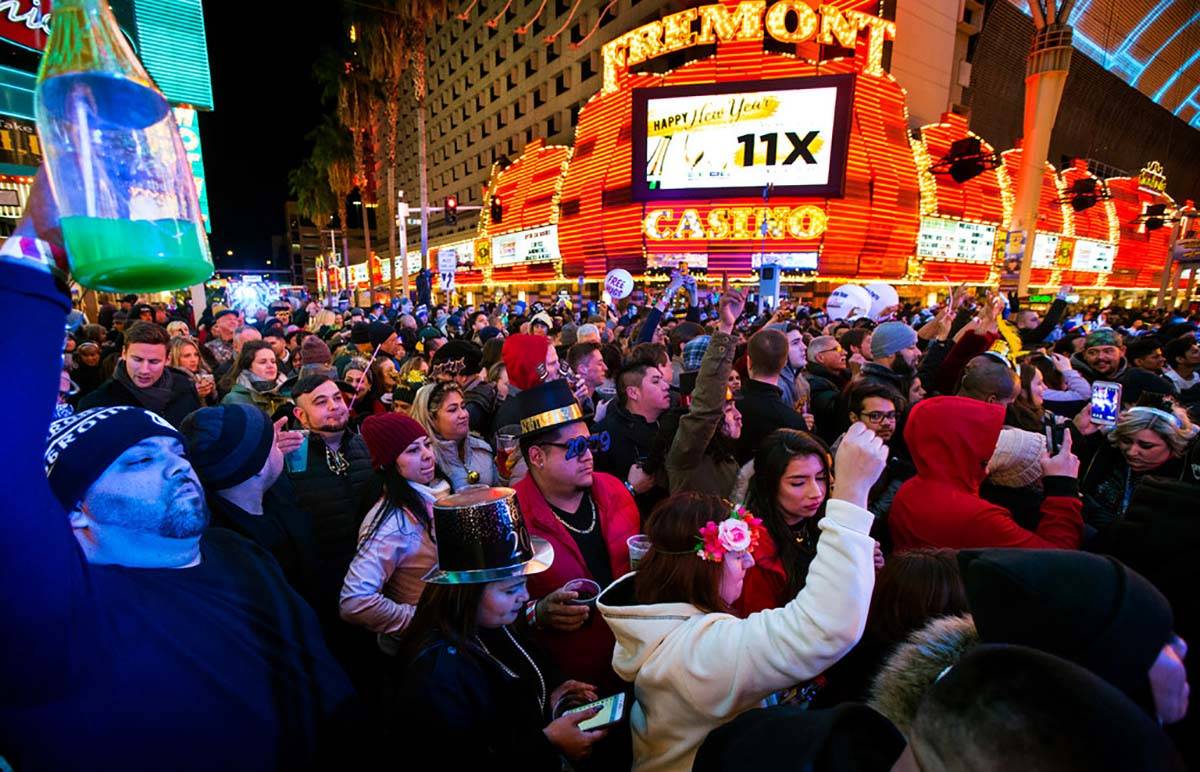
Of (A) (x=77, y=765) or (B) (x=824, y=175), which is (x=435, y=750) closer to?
(A) (x=77, y=765)

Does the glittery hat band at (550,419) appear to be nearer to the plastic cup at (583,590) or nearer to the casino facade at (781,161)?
the plastic cup at (583,590)

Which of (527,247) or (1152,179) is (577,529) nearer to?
(527,247)

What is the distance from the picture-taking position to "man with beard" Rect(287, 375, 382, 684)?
2879mm

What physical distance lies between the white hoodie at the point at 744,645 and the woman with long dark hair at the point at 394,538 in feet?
4.55

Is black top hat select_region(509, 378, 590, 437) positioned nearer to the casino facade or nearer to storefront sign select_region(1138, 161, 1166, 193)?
the casino facade

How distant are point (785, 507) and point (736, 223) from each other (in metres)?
22.6

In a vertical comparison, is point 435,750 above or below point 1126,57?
below

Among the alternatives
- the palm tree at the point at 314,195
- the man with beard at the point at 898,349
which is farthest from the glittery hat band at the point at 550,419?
the palm tree at the point at 314,195

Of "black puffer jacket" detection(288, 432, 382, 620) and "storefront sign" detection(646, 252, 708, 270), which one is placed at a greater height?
"storefront sign" detection(646, 252, 708, 270)

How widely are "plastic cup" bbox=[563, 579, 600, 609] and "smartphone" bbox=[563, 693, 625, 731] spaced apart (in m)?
0.41

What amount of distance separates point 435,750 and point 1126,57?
59222 millimetres

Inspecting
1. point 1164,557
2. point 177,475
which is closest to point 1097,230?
point 1164,557

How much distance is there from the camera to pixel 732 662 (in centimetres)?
152

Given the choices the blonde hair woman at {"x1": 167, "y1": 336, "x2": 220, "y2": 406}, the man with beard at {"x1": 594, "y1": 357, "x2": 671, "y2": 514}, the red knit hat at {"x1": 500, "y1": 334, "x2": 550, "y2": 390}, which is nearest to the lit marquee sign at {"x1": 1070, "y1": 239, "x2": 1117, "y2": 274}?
the man with beard at {"x1": 594, "y1": 357, "x2": 671, "y2": 514}
